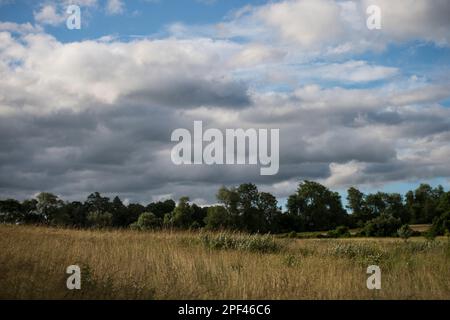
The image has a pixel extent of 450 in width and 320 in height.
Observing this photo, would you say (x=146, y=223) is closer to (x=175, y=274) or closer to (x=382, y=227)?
(x=175, y=274)

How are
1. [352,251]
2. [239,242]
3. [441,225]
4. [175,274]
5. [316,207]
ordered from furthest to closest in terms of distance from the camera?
1. [316,207]
2. [441,225]
3. [352,251]
4. [239,242]
5. [175,274]

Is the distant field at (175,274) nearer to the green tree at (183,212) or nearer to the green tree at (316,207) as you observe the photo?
the green tree at (183,212)

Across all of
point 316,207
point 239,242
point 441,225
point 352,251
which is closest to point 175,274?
→ point 239,242

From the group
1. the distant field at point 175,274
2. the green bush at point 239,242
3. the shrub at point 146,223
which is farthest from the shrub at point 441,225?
the distant field at point 175,274

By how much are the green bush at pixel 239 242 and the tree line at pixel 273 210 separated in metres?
33.1

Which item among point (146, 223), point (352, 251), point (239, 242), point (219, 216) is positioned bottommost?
point (352, 251)

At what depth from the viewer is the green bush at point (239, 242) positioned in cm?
2534

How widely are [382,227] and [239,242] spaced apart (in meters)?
71.5

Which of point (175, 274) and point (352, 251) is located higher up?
point (175, 274)

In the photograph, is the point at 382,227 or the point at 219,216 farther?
the point at 219,216

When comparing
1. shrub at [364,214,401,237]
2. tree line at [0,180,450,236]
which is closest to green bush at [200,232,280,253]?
tree line at [0,180,450,236]

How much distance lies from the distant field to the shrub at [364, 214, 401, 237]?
6915 cm

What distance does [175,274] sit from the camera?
14.9 meters

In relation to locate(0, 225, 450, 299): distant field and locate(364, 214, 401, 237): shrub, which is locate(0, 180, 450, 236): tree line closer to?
locate(364, 214, 401, 237): shrub
